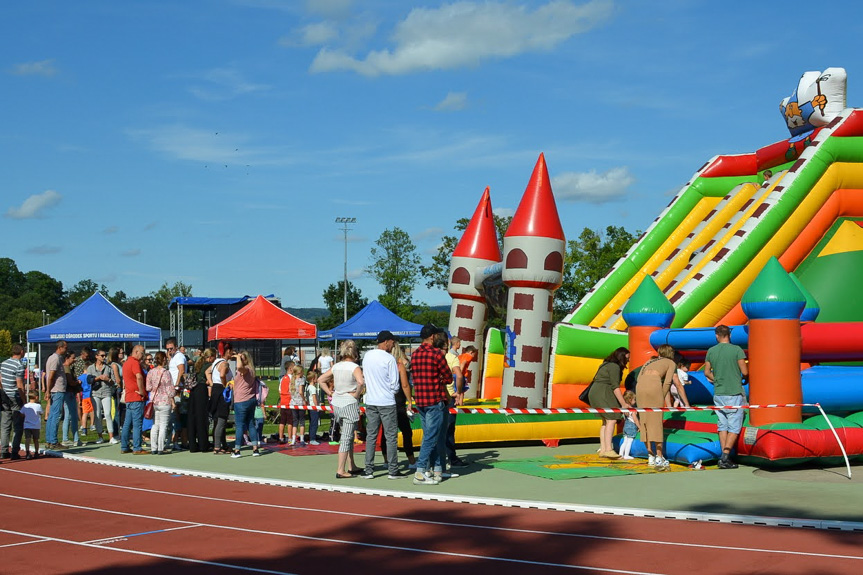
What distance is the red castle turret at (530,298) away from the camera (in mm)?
14273

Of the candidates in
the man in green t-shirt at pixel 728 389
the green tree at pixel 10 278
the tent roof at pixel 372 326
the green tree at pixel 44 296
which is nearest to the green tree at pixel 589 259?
the tent roof at pixel 372 326

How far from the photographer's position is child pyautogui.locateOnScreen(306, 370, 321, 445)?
14.8 meters

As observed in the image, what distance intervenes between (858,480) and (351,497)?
515 centimetres

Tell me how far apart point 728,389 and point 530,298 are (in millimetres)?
4425

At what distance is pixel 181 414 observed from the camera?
14.5m

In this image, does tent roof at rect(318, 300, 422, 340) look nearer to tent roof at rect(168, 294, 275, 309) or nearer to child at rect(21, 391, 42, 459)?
tent roof at rect(168, 294, 275, 309)

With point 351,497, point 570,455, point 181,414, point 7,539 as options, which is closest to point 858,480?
point 570,455

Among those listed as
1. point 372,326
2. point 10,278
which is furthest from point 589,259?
point 10,278

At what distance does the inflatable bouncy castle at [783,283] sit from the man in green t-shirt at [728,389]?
0.62ft

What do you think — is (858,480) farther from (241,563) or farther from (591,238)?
(591,238)

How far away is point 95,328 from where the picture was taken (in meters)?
21.3

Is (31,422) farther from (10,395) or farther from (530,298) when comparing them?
(530,298)

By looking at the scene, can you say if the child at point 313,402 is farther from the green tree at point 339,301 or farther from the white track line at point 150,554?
the green tree at point 339,301

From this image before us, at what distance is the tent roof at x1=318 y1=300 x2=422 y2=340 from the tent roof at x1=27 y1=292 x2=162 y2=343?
5.61m
